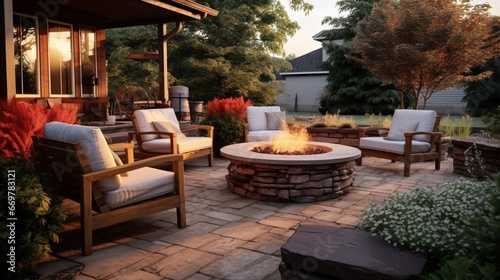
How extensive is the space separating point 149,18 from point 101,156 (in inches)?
286

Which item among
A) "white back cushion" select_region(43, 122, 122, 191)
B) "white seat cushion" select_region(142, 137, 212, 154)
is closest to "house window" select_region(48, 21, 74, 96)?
"white seat cushion" select_region(142, 137, 212, 154)

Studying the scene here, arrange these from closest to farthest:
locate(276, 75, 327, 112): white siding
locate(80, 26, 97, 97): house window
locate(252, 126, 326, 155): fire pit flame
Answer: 1. locate(252, 126, 326, 155): fire pit flame
2. locate(80, 26, 97, 97): house window
3. locate(276, 75, 327, 112): white siding

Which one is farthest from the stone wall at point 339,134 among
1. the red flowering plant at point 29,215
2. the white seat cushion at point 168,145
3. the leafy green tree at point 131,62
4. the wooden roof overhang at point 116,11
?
the leafy green tree at point 131,62

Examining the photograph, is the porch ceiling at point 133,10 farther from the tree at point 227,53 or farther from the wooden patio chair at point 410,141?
the tree at point 227,53

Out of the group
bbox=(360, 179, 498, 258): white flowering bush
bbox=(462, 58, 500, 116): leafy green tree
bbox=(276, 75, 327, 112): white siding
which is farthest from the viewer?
bbox=(276, 75, 327, 112): white siding

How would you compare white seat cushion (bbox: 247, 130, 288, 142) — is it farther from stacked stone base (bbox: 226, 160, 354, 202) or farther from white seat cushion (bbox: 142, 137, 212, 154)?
stacked stone base (bbox: 226, 160, 354, 202)

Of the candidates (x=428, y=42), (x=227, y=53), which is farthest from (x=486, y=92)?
(x=227, y=53)

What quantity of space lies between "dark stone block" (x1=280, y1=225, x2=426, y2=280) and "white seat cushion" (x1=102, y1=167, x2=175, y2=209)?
1.40 metres

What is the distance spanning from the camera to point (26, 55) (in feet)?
27.3

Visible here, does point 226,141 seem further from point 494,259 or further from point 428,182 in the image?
point 494,259

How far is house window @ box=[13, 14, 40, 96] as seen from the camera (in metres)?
8.11

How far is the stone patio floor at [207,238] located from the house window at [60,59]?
5.15 metres

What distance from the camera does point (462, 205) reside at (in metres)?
2.65

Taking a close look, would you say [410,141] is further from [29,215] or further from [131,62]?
[131,62]
